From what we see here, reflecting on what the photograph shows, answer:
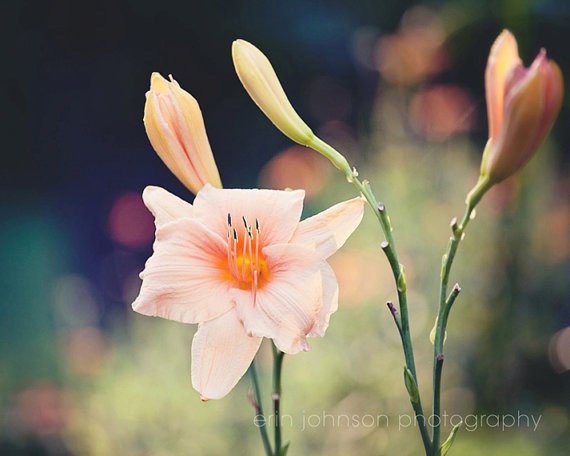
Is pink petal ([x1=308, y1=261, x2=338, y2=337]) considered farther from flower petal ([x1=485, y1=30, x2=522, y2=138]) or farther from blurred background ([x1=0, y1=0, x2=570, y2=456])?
blurred background ([x1=0, y1=0, x2=570, y2=456])

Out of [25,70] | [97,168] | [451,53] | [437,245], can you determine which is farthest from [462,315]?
[25,70]

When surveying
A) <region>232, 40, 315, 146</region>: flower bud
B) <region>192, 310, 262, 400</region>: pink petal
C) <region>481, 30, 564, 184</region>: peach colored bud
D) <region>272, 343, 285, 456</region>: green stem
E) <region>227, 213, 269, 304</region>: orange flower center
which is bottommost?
<region>272, 343, 285, 456</region>: green stem

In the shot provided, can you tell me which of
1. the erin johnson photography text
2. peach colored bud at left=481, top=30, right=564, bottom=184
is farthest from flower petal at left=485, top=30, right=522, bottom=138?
the erin johnson photography text

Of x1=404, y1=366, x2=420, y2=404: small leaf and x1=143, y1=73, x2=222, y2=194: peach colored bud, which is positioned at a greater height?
x1=143, y1=73, x2=222, y2=194: peach colored bud

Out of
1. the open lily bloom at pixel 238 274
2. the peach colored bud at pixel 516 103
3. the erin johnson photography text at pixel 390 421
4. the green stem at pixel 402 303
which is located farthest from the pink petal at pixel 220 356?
the erin johnson photography text at pixel 390 421

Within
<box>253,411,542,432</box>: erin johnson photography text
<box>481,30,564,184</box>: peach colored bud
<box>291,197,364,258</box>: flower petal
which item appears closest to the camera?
<box>481,30,564,184</box>: peach colored bud

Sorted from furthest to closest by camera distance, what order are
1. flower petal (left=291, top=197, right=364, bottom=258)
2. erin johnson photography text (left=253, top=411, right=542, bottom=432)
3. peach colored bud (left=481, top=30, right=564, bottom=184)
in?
erin johnson photography text (left=253, top=411, right=542, bottom=432) < flower petal (left=291, top=197, right=364, bottom=258) < peach colored bud (left=481, top=30, right=564, bottom=184)

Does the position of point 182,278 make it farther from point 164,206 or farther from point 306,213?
point 306,213
